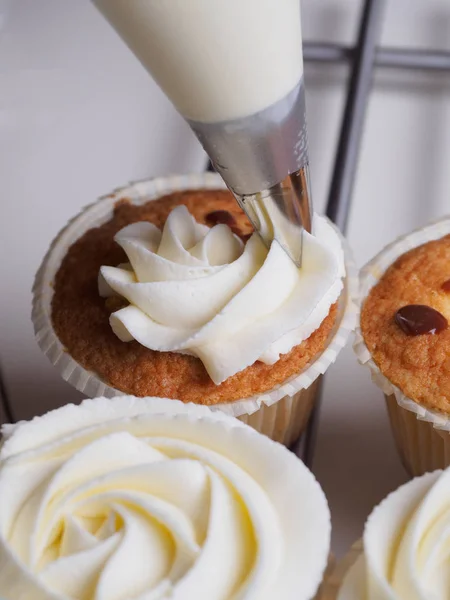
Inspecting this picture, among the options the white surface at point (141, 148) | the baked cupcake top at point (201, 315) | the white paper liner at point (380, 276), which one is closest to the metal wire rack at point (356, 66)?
the white surface at point (141, 148)

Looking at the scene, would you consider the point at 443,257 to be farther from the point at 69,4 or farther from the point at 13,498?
the point at 69,4

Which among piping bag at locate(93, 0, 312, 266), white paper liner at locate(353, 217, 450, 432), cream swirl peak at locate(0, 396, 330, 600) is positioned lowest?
white paper liner at locate(353, 217, 450, 432)

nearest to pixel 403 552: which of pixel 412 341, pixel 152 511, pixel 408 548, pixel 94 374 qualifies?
pixel 408 548

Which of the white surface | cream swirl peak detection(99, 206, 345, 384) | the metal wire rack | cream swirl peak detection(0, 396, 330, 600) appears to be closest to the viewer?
cream swirl peak detection(0, 396, 330, 600)

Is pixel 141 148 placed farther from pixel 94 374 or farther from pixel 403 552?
pixel 403 552

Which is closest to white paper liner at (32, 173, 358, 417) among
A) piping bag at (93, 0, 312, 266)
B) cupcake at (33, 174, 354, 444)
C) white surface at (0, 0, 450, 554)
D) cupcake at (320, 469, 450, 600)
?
cupcake at (33, 174, 354, 444)

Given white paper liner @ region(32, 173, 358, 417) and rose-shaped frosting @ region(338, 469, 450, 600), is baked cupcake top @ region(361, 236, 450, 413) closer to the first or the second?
white paper liner @ region(32, 173, 358, 417)
